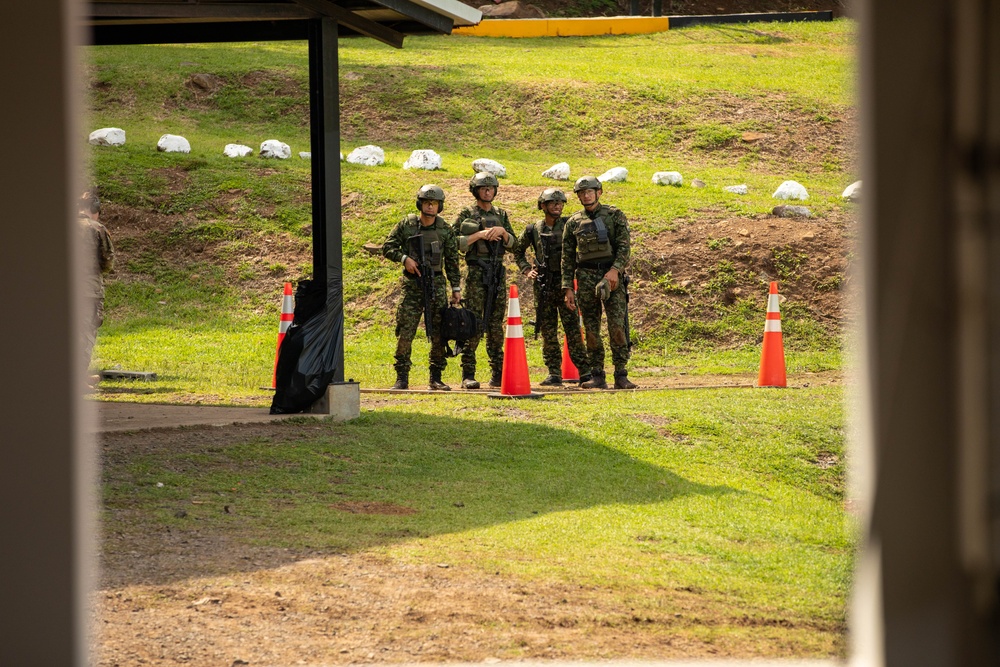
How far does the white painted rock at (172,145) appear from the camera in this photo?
2334 centimetres

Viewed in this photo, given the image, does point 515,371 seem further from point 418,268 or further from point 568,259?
point 568,259

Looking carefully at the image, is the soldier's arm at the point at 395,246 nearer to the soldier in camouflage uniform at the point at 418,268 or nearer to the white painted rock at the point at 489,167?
the soldier in camouflage uniform at the point at 418,268

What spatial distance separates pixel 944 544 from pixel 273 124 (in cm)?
2502

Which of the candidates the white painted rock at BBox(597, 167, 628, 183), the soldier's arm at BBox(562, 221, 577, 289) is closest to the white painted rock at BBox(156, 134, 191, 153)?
the white painted rock at BBox(597, 167, 628, 183)

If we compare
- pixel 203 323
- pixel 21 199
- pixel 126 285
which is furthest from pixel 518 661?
pixel 126 285

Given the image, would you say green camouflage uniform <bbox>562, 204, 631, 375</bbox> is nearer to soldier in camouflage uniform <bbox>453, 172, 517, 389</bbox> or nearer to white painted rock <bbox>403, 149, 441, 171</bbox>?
soldier in camouflage uniform <bbox>453, 172, 517, 389</bbox>

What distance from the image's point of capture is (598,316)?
43.9ft

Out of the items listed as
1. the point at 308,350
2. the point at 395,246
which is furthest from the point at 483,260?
the point at 308,350

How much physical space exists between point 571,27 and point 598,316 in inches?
931

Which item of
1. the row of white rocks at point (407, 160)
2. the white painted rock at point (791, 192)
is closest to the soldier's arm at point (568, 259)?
the row of white rocks at point (407, 160)

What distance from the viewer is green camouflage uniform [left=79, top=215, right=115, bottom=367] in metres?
11.5

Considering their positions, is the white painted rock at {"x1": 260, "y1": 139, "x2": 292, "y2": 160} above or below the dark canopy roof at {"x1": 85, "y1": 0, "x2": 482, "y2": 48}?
above

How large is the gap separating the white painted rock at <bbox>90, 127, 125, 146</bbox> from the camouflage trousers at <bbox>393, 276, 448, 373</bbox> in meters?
12.5

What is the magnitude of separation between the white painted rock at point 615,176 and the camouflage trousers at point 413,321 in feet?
32.6
